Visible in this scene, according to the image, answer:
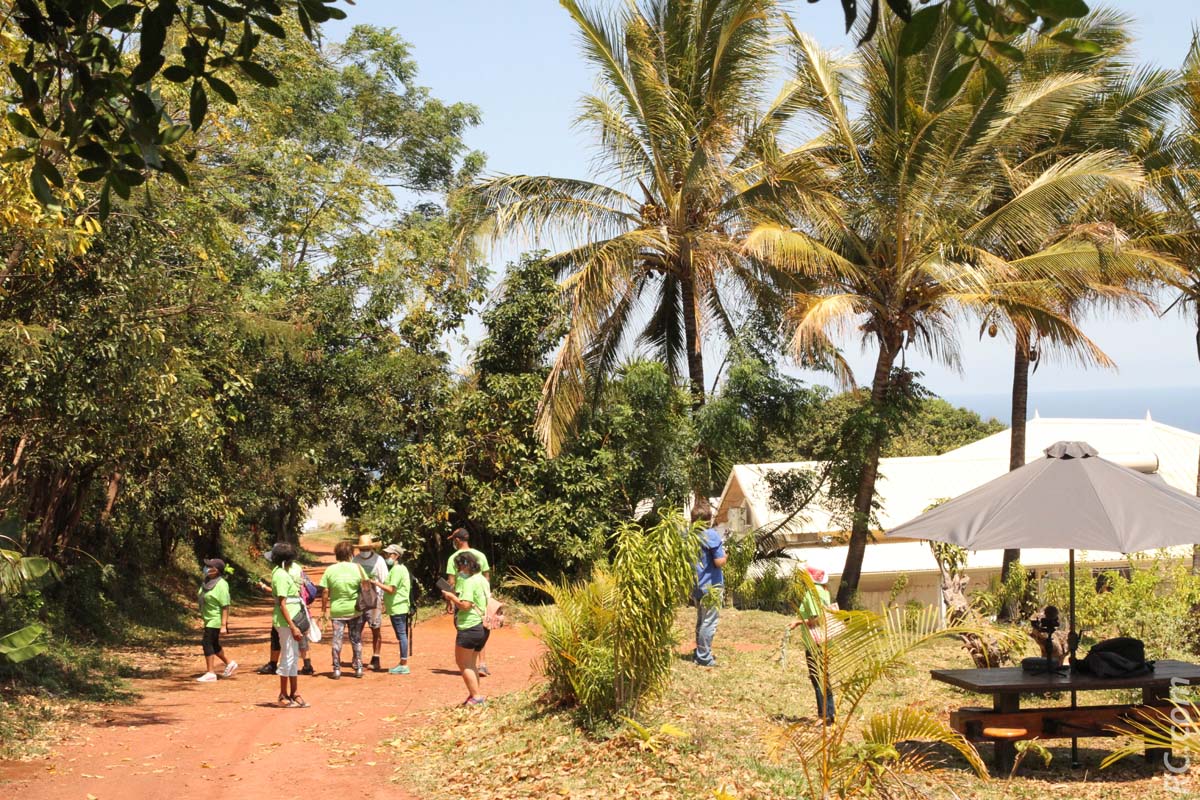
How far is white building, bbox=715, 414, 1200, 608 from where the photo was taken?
23328 millimetres

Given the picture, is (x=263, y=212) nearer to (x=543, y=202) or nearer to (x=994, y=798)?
(x=543, y=202)

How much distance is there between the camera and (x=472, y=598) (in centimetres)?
1104

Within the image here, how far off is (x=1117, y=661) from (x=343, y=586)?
316 inches

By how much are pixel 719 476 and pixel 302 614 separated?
10993 mm

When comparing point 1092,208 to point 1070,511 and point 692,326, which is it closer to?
→ point 692,326

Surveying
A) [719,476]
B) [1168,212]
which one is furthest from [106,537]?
[1168,212]

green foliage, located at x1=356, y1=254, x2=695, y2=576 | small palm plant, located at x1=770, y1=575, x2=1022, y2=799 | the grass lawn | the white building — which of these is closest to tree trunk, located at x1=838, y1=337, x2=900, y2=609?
the white building

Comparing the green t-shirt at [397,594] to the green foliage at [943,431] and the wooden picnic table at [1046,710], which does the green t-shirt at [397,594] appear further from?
the green foliage at [943,431]

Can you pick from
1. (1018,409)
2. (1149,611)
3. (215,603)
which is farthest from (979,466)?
(215,603)

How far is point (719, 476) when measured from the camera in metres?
21.5

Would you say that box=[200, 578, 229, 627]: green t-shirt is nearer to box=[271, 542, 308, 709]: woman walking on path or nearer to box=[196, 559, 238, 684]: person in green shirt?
box=[196, 559, 238, 684]: person in green shirt

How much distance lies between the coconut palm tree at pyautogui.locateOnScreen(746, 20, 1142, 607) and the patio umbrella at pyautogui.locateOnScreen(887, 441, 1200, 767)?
6.55 meters

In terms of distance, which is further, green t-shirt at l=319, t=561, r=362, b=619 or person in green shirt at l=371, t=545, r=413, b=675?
person in green shirt at l=371, t=545, r=413, b=675

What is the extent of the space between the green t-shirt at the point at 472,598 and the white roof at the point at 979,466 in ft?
40.7
